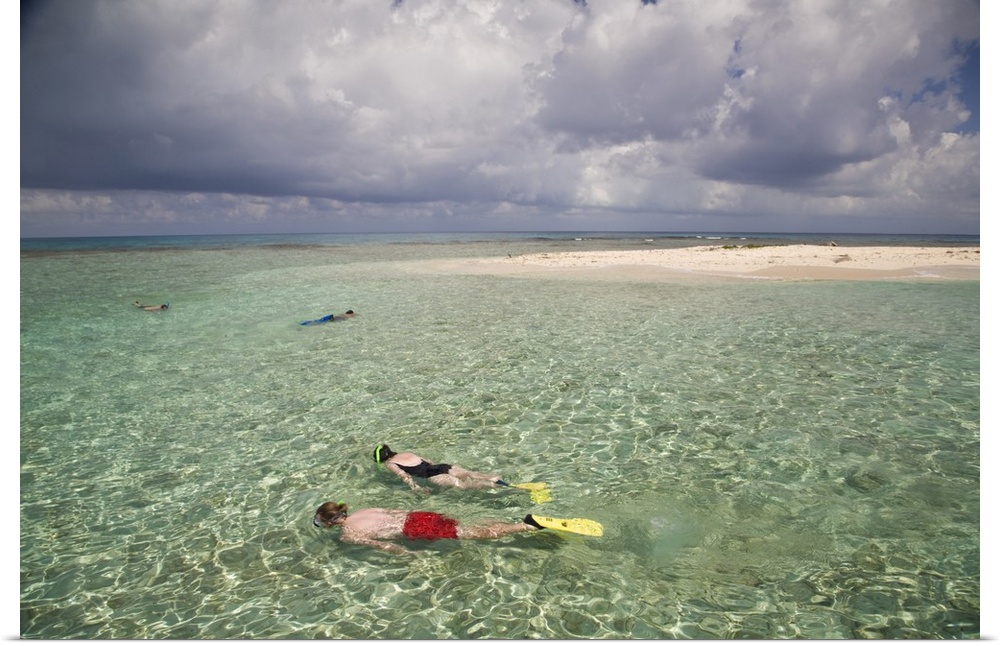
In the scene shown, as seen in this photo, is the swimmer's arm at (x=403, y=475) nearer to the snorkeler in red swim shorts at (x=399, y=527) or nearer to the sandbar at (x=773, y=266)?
the snorkeler in red swim shorts at (x=399, y=527)

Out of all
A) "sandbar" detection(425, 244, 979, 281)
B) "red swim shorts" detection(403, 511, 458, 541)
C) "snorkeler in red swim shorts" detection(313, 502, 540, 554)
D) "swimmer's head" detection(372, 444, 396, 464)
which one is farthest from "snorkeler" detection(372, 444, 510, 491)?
"sandbar" detection(425, 244, 979, 281)

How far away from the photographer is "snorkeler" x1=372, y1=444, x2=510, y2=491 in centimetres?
884

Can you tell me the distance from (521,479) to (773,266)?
133ft

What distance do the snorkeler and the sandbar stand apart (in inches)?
1230

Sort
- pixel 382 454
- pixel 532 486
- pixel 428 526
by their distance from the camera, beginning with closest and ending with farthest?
pixel 428 526 < pixel 532 486 < pixel 382 454

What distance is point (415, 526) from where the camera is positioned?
7.38m

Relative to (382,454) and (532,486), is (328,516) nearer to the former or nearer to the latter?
(382,454)

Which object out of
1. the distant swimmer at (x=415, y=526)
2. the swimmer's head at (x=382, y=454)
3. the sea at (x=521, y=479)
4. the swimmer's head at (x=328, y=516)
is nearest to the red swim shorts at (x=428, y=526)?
the distant swimmer at (x=415, y=526)

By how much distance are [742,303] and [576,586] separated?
23.1 meters

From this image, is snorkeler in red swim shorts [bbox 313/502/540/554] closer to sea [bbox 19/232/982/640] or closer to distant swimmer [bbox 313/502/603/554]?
distant swimmer [bbox 313/502/603/554]

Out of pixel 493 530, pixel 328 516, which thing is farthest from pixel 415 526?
pixel 328 516

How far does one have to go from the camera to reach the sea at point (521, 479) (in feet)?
19.6

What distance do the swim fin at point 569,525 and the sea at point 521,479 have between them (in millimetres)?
173

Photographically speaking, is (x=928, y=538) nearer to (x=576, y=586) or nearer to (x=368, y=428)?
(x=576, y=586)
